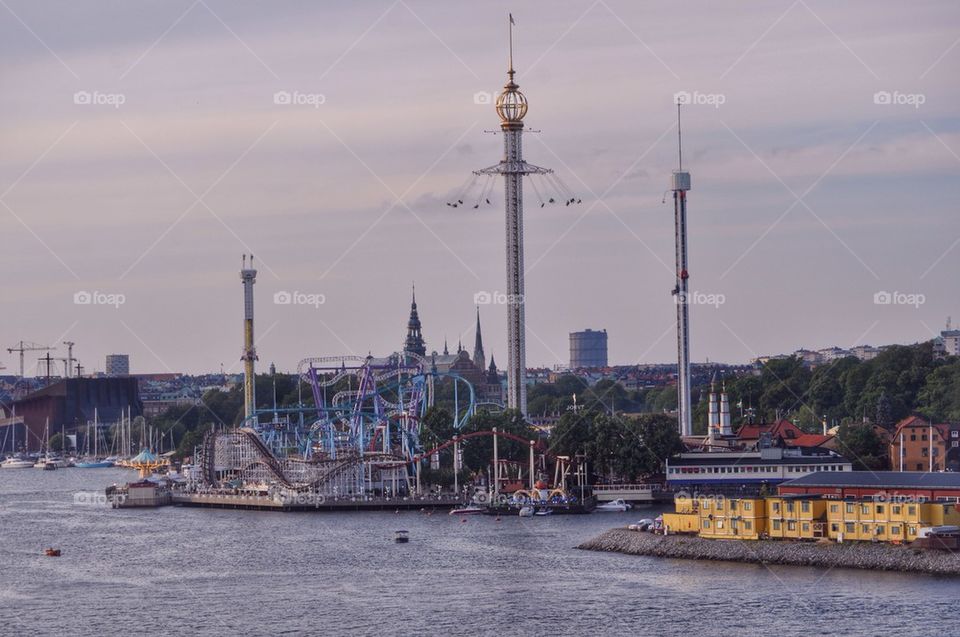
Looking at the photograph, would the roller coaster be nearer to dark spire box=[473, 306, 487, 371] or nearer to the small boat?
the small boat

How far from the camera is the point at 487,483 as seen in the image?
64.9 m

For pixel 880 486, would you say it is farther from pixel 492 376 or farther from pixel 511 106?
pixel 492 376

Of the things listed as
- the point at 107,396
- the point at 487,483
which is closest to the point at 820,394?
the point at 487,483

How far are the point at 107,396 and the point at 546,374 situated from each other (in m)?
52.5

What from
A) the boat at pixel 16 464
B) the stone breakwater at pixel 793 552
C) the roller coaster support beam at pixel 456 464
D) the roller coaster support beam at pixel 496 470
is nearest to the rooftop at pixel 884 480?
the stone breakwater at pixel 793 552

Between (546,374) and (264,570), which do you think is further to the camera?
(546,374)

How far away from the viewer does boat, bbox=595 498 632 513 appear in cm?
5731

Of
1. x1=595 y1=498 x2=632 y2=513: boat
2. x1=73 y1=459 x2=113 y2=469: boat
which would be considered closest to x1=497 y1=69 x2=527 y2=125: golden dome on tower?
x1=595 y1=498 x2=632 y2=513: boat

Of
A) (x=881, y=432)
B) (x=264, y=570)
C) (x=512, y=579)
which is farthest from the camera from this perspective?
(x=881, y=432)

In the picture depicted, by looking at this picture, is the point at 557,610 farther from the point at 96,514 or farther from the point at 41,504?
the point at 41,504

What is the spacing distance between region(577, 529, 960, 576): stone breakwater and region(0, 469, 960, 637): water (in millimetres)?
501

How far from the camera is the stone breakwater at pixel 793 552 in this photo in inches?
1483

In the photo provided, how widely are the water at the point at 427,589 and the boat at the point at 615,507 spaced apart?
395cm

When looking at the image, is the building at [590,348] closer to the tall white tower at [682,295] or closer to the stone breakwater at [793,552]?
the tall white tower at [682,295]
